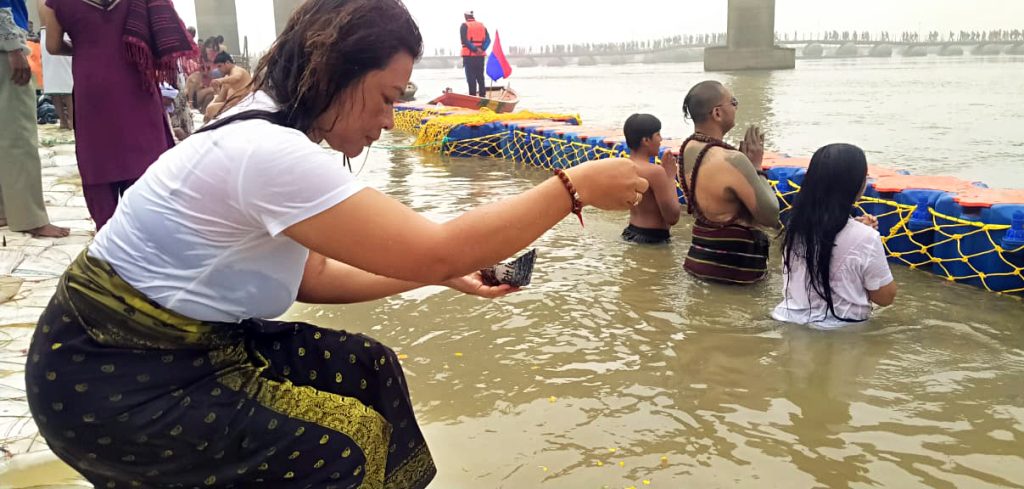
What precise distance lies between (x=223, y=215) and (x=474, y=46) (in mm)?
15540

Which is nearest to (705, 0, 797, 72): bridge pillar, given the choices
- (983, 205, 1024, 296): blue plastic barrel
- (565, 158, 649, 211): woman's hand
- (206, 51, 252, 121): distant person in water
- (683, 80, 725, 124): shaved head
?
(206, 51, 252, 121): distant person in water

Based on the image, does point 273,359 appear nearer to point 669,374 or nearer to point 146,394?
point 146,394

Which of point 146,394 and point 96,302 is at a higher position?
point 96,302

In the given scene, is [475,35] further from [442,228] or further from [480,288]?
[442,228]

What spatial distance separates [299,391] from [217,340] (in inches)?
7.1

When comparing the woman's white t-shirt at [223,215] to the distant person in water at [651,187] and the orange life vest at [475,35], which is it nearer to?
the distant person in water at [651,187]

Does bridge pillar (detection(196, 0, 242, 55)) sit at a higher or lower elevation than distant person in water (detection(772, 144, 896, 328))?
higher

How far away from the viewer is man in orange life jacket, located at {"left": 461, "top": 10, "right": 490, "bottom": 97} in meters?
16.2

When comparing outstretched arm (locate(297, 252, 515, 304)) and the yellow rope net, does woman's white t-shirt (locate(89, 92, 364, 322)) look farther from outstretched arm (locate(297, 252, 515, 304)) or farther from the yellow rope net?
the yellow rope net

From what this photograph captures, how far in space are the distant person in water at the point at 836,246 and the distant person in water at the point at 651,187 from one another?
1.39m

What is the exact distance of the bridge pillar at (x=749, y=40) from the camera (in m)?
34.9

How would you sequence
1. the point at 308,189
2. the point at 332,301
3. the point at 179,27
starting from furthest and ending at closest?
1. the point at 179,27
2. the point at 332,301
3. the point at 308,189

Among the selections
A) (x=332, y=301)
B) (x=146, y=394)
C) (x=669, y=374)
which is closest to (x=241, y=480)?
(x=146, y=394)

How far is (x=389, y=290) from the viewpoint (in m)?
1.87
